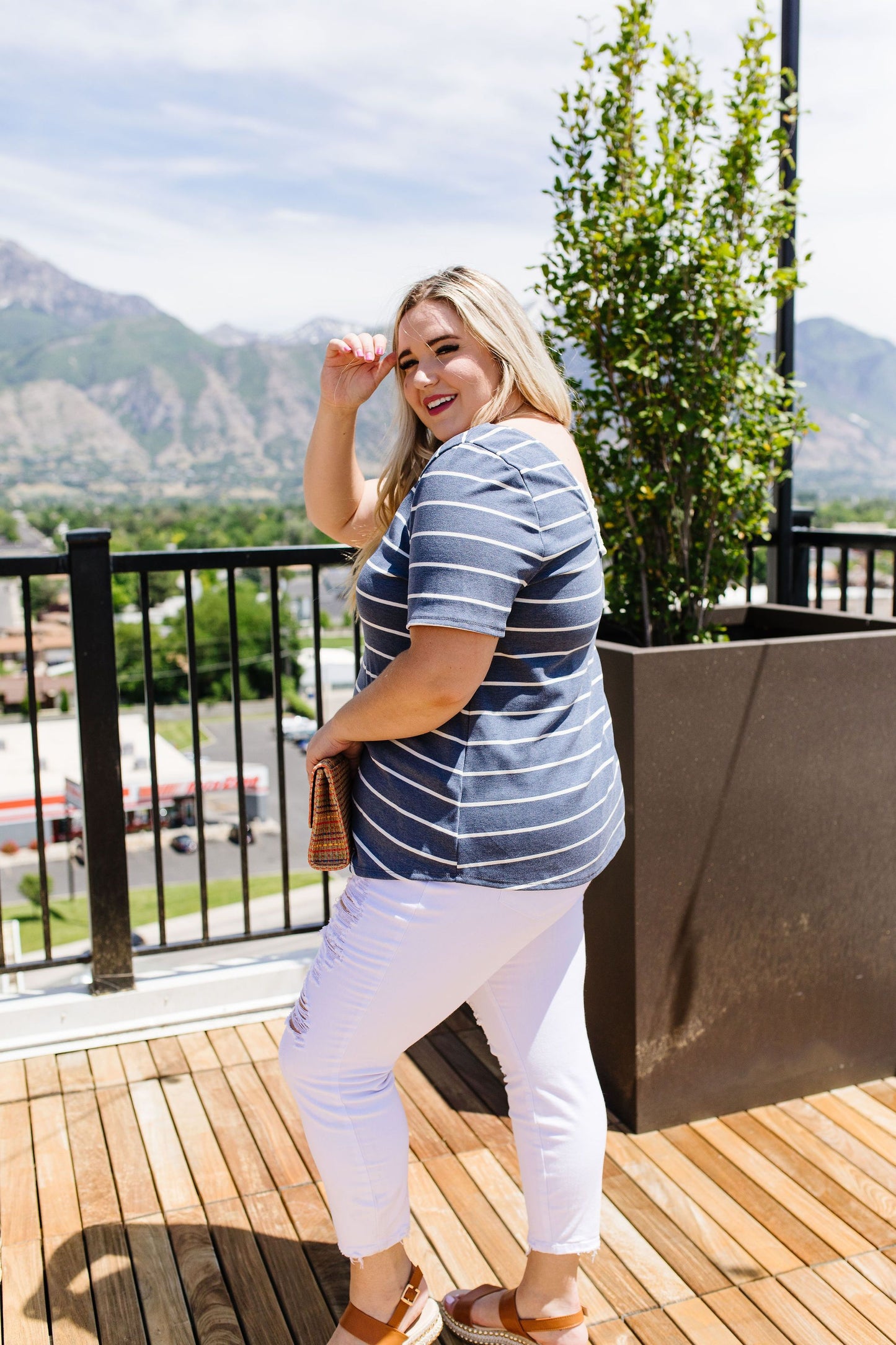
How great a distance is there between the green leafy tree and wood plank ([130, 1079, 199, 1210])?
1.56 metres

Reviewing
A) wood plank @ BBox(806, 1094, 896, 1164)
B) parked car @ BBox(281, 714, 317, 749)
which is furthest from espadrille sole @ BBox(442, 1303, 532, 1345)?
parked car @ BBox(281, 714, 317, 749)

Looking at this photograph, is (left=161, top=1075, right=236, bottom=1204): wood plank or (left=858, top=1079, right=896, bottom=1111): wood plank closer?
(left=161, top=1075, right=236, bottom=1204): wood plank

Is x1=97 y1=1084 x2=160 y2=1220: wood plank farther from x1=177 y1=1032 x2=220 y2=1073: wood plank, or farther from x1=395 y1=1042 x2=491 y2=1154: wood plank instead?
x1=395 y1=1042 x2=491 y2=1154: wood plank

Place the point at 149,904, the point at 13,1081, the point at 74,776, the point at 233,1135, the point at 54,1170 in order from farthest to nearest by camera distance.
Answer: the point at 149,904 < the point at 74,776 < the point at 13,1081 < the point at 233,1135 < the point at 54,1170

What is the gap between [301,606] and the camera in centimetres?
7856

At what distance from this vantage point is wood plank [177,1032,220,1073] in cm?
234

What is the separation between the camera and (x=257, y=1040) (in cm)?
246

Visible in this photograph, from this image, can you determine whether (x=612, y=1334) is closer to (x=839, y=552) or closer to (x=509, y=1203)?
(x=509, y=1203)

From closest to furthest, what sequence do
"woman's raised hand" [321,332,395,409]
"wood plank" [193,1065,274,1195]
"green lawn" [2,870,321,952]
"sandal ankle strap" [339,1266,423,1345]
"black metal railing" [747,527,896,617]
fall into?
"sandal ankle strap" [339,1266,423,1345], "woman's raised hand" [321,332,395,409], "wood plank" [193,1065,274,1195], "black metal railing" [747,527,896,617], "green lawn" [2,870,321,952]

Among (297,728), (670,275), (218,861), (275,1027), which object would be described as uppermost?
(670,275)

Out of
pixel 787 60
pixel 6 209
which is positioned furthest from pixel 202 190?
pixel 787 60

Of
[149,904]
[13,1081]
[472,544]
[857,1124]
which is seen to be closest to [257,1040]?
[13,1081]

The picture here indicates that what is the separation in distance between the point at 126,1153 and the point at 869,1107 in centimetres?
150

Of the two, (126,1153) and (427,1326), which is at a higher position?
(427,1326)
